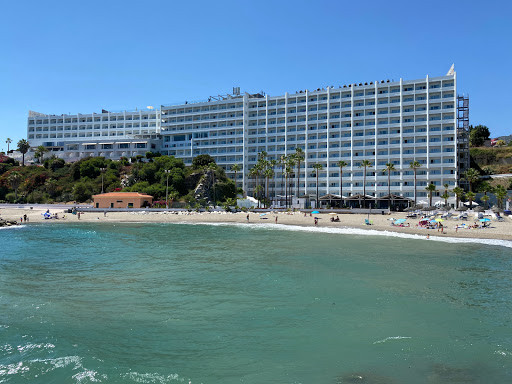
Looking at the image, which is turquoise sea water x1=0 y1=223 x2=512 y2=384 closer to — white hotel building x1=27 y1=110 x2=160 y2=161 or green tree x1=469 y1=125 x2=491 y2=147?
white hotel building x1=27 y1=110 x2=160 y2=161

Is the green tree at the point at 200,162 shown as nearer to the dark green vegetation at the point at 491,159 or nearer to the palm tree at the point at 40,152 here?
the palm tree at the point at 40,152

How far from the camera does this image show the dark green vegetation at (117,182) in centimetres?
8862

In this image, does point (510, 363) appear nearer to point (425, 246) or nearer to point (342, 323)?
point (342, 323)

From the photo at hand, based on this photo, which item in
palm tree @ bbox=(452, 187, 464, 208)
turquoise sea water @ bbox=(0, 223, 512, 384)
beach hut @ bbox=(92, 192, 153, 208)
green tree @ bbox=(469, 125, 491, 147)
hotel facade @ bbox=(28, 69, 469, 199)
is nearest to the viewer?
turquoise sea water @ bbox=(0, 223, 512, 384)

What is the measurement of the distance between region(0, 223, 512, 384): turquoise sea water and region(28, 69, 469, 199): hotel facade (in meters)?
65.7

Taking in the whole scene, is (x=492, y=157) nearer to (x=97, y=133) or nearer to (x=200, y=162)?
(x=200, y=162)

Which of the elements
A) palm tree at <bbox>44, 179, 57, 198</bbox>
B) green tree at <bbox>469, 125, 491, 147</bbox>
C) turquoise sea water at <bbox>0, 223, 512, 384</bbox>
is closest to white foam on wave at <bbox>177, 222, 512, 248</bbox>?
turquoise sea water at <bbox>0, 223, 512, 384</bbox>

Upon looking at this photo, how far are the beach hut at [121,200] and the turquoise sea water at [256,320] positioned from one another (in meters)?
52.0

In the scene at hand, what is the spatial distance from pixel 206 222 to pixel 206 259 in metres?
37.8

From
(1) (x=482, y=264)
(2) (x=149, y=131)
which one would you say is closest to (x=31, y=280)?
(1) (x=482, y=264)

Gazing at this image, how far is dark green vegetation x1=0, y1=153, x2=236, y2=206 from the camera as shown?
291 feet

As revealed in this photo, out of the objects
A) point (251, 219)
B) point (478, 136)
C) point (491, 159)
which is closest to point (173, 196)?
point (251, 219)

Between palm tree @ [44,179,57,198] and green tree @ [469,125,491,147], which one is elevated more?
green tree @ [469,125,491,147]

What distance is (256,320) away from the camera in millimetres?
14359
